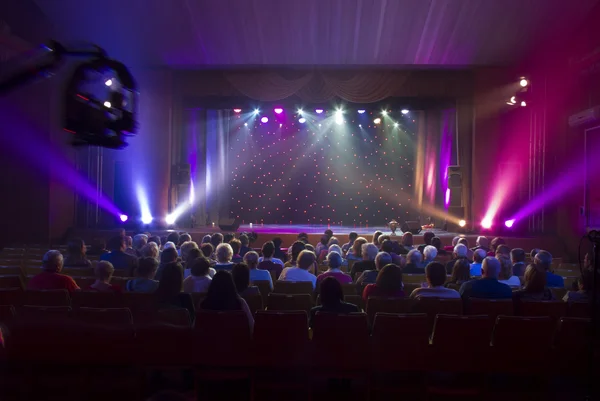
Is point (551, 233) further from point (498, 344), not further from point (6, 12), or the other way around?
point (6, 12)

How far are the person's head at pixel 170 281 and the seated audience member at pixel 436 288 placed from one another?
2014 mm

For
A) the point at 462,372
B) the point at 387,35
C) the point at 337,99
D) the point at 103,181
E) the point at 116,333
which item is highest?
the point at 387,35

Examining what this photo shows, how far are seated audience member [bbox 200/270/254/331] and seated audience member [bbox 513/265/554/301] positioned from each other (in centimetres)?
241

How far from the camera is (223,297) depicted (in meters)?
4.04

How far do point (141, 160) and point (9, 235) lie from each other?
3714mm

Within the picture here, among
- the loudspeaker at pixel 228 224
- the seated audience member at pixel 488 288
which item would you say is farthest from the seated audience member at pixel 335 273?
the loudspeaker at pixel 228 224

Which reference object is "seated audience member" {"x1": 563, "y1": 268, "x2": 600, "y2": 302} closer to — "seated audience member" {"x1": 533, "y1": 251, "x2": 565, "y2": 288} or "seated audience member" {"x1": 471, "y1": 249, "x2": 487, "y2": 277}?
"seated audience member" {"x1": 533, "y1": 251, "x2": 565, "y2": 288}

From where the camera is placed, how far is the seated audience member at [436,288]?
4531 millimetres

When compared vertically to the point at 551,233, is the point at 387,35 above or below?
above

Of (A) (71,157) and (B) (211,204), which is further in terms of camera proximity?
(B) (211,204)

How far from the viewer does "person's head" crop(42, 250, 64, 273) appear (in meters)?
5.08

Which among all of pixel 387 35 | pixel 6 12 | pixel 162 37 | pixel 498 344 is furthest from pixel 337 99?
pixel 498 344

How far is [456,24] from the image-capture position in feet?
40.2

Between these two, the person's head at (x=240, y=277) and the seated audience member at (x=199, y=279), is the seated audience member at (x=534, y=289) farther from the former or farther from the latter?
the seated audience member at (x=199, y=279)
